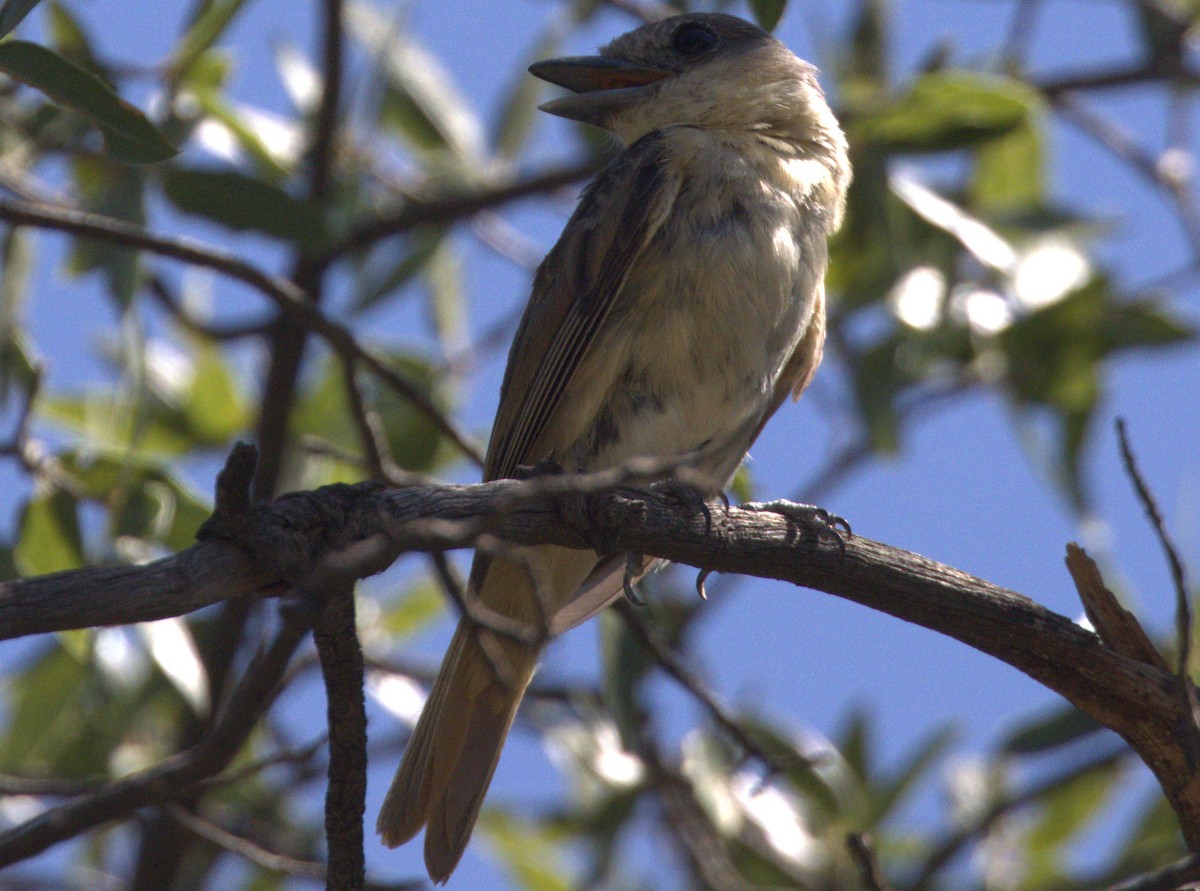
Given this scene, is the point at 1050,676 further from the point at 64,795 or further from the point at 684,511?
the point at 64,795

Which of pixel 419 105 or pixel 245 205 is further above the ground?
pixel 419 105

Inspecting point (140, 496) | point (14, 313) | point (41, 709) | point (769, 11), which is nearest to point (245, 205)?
point (14, 313)

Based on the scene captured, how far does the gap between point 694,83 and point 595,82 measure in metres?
0.43

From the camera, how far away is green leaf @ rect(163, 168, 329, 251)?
4.67 m

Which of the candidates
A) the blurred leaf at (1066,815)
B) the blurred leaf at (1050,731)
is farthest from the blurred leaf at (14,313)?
the blurred leaf at (1066,815)

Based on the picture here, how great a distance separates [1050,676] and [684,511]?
0.89 meters

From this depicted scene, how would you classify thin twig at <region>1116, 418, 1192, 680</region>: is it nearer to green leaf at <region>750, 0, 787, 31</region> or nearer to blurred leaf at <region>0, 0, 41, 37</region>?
green leaf at <region>750, 0, 787, 31</region>

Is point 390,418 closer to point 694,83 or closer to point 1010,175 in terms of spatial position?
point 694,83

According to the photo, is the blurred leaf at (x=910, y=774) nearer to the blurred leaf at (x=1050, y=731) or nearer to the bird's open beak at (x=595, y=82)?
the blurred leaf at (x=1050, y=731)

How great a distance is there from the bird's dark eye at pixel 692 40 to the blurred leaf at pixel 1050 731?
8.29 feet

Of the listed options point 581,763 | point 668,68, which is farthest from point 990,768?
point 668,68

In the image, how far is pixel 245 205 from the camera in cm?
478

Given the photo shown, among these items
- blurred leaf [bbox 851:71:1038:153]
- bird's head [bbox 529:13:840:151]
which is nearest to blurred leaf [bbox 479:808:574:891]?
bird's head [bbox 529:13:840:151]

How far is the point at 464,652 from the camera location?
4270mm
